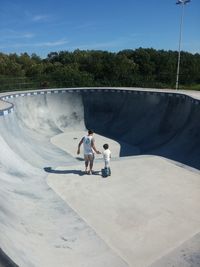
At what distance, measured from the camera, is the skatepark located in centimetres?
499

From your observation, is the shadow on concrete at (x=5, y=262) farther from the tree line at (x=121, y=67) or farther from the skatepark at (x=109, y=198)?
the tree line at (x=121, y=67)

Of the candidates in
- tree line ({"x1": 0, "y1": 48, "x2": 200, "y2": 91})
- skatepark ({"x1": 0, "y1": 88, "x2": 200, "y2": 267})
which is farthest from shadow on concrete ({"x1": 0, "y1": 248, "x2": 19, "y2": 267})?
tree line ({"x1": 0, "y1": 48, "x2": 200, "y2": 91})

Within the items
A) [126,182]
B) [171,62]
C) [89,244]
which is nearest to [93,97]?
[126,182]

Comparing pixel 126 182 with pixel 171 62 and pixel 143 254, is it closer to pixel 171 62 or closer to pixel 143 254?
pixel 143 254

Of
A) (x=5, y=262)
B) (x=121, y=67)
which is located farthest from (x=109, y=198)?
(x=121, y=67)

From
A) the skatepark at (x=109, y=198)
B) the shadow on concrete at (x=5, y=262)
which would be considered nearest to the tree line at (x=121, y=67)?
the skatepark at (x=109, y=198)

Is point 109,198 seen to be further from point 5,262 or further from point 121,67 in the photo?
point 121,67

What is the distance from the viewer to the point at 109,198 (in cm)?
737

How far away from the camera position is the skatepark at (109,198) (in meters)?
4.99

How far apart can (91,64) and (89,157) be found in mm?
40063

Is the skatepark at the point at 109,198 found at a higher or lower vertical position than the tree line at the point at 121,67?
lower

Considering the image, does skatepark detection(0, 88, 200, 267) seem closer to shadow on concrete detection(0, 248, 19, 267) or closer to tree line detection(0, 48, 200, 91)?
shadow on concrete detection(0, 248, 19, 267)

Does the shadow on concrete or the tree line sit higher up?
the tree line

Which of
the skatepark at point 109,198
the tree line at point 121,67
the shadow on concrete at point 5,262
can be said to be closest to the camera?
the shadow on concrete at point 5,262
